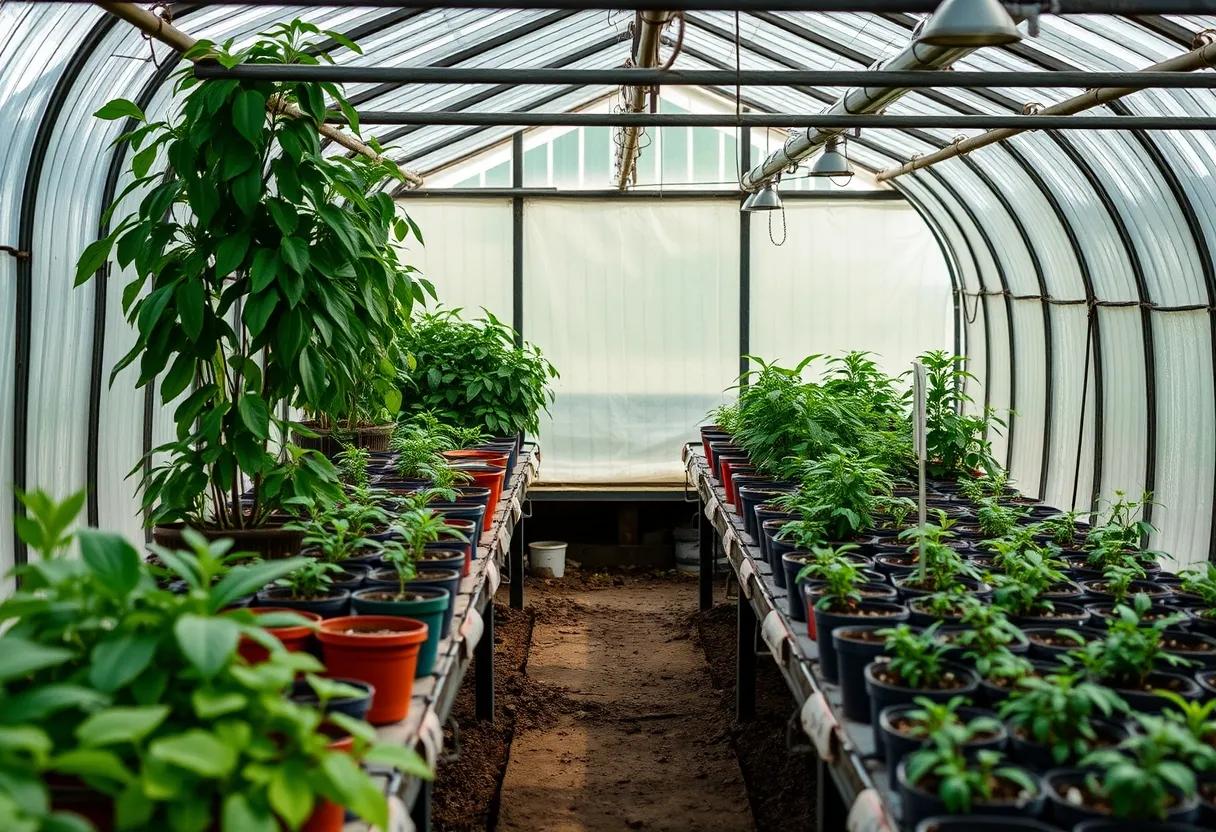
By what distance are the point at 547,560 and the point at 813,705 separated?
6.77m

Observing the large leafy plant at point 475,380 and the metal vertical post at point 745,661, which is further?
the large leafy plant at point 475,380

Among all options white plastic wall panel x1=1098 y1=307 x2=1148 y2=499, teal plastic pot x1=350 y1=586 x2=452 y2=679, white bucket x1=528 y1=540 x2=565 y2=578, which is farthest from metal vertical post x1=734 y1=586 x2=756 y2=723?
white bucket x1=528 y1=540 x2=565 y2=578

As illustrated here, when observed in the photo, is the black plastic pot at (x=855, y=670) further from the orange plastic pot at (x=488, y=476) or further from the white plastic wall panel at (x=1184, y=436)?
the white plastic wall panel at (x=1184, y=436)

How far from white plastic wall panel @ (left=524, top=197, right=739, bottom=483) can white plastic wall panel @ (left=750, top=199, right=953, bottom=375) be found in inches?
11.5

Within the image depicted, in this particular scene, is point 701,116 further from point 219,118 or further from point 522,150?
point 522,150

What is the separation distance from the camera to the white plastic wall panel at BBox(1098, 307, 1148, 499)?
7.25 m

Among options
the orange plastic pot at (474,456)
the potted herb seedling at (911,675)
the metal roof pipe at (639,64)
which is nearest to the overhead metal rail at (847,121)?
the metal roof pipe at (639,64)

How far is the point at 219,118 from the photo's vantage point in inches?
151

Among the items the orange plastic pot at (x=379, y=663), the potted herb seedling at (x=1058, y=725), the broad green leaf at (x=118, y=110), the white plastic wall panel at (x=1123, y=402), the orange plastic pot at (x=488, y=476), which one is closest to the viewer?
the potted herb seedling at (x=1058, y=725)

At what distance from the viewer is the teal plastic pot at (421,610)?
3.26m

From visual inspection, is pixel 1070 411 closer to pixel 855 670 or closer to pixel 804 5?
pixel 804 5

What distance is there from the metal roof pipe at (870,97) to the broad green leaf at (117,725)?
286 centimetres

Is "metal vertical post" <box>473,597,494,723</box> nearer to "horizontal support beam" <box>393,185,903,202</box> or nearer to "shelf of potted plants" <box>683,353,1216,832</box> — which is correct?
"shelf of potted plants" <box>683,353,1216,832</box>

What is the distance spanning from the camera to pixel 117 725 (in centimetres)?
182
